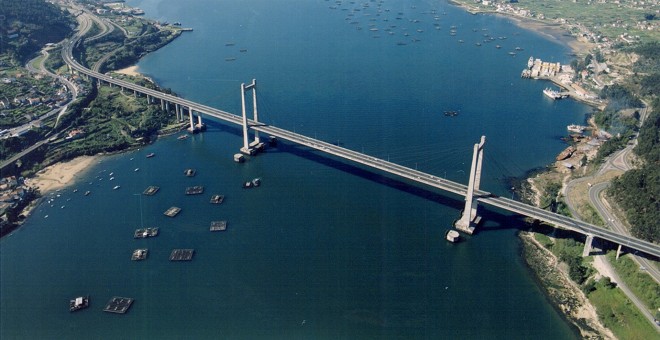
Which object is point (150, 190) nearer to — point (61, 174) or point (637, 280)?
point (61, 174)

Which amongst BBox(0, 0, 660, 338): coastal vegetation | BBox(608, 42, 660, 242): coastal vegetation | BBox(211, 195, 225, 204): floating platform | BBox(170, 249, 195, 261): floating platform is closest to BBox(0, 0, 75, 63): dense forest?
BBox(0, 0, 660, 338): coastal vegetation

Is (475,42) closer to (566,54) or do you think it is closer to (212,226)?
(566,54)

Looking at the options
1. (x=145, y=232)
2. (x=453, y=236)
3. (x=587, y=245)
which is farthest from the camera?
(x=145, y=232)

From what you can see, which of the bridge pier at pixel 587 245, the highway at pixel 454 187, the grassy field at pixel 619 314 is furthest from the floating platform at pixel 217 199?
the grassy field at pixel 619 314

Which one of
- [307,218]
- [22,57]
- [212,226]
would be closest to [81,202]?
[212,226]

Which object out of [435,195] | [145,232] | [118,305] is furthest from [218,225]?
[435,195]
